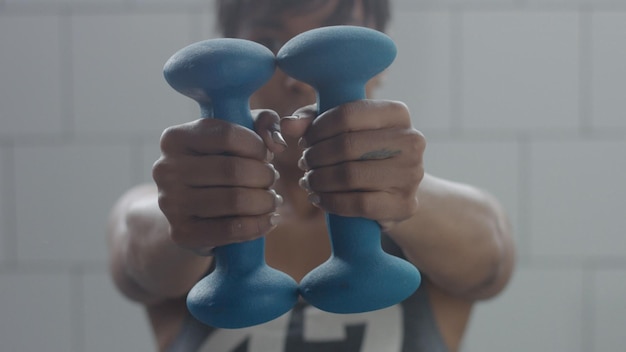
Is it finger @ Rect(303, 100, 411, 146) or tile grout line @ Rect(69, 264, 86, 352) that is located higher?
finger @ Rect(303, 100, 411, 146)

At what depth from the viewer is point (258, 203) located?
0.36m

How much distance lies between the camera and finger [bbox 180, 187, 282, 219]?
35cm

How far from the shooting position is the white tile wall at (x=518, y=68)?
0.99 metres

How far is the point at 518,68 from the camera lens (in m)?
1.00

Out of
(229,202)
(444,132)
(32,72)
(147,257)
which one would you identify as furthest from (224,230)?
(32,72)

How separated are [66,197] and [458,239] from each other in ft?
2.25

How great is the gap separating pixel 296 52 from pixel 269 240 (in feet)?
1.15

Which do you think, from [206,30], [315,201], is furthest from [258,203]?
[206,30]

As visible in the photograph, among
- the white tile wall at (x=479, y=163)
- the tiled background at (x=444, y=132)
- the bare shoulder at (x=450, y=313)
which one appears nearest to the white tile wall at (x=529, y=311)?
the tiled background at (x=444, y=132)

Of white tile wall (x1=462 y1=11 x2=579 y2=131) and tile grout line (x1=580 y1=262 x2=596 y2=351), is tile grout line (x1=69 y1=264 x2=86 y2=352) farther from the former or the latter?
tile grout line (x1=580 y1=262 x2=596 y2=351)

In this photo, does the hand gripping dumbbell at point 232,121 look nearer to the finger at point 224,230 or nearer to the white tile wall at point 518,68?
the finger at point 224,230

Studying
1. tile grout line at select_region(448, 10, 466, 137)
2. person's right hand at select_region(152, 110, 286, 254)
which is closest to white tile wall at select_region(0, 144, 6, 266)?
tile grout line at select_region(448, 10, 466, 137)

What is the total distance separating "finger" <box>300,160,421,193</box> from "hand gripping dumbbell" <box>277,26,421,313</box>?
20 mm

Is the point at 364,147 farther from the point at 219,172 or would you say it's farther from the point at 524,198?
the point at 524,198
